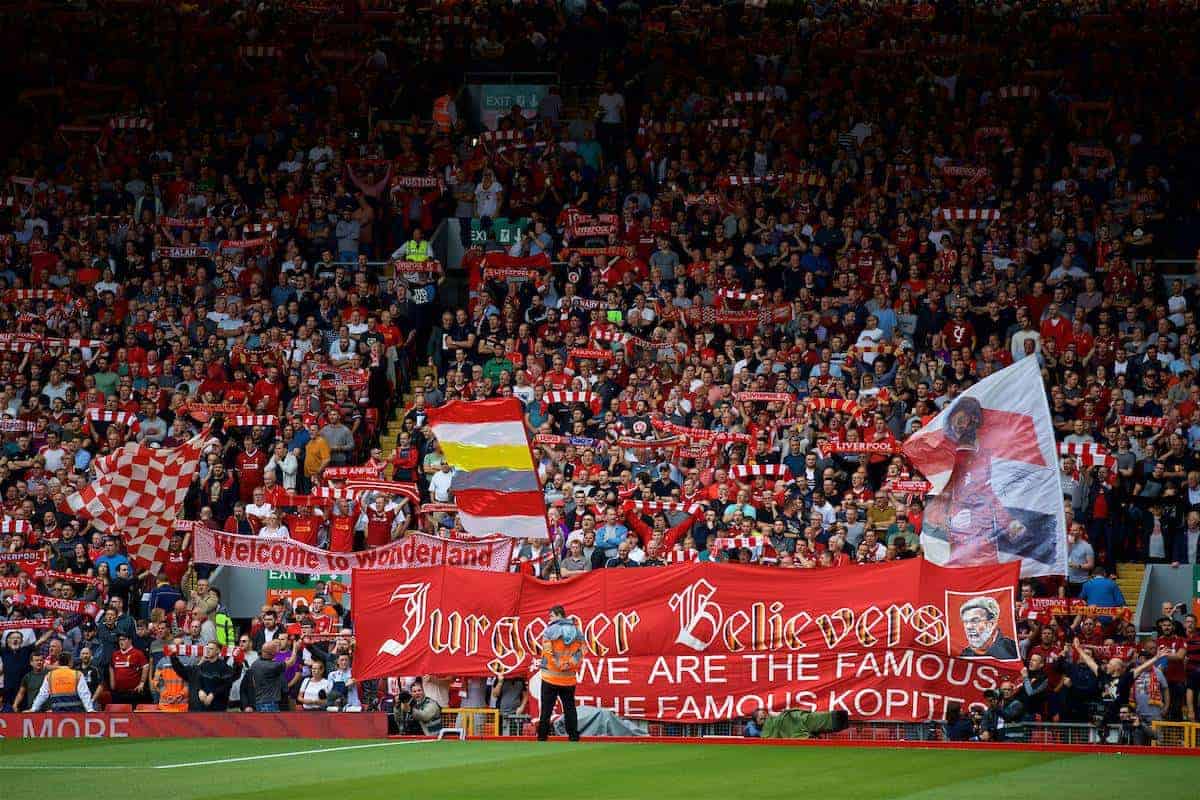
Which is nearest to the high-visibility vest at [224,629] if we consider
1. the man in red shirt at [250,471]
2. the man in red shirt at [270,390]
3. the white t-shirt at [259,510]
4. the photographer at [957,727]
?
the white t-shirt at [259,510]

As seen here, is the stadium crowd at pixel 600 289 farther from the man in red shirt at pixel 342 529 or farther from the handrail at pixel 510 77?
the handrail at pixel 510 77

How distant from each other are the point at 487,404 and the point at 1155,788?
9942mm

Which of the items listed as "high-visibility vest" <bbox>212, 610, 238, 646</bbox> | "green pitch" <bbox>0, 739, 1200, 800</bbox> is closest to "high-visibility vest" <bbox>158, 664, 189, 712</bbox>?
"high-visibility vest" <bbox>212, 610, 238, 646</bbox>

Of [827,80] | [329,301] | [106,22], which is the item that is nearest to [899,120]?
[827,80]

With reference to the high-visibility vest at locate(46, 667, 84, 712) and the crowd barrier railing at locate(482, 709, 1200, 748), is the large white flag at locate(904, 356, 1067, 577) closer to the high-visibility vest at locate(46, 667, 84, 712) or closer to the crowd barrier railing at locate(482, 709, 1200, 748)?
the crowd barrier railing at locate(482, 709, 1200, 748)

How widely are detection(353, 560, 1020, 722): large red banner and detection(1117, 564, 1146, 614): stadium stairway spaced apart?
14.1 feet

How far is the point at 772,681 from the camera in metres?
21.3

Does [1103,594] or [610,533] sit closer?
[1103,594]

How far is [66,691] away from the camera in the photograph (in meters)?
23.3

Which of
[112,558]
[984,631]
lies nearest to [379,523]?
[112,558]

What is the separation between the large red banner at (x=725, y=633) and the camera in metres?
20.8

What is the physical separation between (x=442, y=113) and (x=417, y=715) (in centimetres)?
1815

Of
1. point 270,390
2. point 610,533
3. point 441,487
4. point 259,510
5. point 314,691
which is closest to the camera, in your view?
point 314,691

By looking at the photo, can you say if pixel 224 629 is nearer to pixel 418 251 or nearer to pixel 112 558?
pixel 112 558
